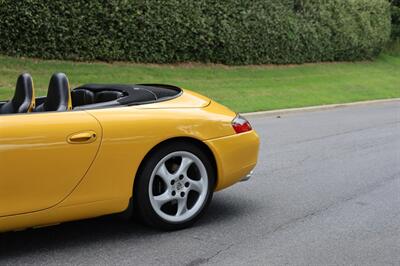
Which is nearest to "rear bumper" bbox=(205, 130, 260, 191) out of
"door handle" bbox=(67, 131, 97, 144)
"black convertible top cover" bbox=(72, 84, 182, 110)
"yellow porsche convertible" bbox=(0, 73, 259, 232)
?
"yellow porsche convertible" bbox=(0, 73, 259, 232)

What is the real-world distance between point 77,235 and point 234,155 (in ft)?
4.52

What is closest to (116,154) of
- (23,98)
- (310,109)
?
(23,98)

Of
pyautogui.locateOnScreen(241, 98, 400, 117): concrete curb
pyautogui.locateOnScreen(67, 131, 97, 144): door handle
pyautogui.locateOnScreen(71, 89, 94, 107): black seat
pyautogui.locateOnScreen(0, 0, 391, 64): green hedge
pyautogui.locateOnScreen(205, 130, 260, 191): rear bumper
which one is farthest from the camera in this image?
pyautogui.locateOnScreen(0, 0, 391, 64): green hedge

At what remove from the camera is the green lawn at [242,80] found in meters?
15.9

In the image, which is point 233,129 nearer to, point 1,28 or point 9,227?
point 9,227

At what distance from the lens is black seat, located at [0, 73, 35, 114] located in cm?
Result: 491

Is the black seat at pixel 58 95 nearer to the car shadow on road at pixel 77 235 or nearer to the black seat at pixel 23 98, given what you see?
the black seat at pixel 23 98

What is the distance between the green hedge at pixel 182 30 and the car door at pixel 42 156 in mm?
12595

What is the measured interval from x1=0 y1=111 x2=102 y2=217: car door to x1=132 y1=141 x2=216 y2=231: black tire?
458mm

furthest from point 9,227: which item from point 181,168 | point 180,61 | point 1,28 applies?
point 180,61

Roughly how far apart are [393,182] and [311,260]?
2.99 metres

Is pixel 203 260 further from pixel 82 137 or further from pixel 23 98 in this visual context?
pixel 23 98

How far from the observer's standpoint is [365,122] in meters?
13.5

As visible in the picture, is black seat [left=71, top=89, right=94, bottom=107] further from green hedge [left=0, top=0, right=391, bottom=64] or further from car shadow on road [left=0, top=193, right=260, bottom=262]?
green hedge [left=0, top=0, right=391, bottom=64]
